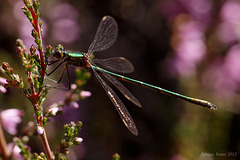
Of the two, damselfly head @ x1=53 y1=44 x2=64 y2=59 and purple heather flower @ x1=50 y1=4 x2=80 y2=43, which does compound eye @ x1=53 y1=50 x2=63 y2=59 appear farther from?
purple heather flower @ x1=50 y1=4 x2=80 y2=43

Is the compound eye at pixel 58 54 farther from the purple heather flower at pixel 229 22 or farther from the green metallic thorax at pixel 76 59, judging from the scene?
the purple heather flower at pixel 229 22

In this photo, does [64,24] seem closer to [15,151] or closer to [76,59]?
[76,59]

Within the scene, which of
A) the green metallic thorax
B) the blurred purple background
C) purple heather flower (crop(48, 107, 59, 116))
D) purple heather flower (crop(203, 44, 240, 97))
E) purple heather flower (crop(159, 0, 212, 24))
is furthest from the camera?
purple heather flower (crop(159, 0, 212, 24))

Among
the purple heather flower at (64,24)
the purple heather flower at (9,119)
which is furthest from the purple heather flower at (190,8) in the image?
the purple heather flower at (9,119)

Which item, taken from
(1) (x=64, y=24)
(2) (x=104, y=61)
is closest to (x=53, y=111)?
(2) (x=104, y=61)

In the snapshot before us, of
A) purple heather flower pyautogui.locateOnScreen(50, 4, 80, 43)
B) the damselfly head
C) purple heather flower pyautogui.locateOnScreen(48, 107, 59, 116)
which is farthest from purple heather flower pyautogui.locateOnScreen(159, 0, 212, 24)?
purple heather flower pyautogui.locateOnScreen(48, 107, 59, 116)

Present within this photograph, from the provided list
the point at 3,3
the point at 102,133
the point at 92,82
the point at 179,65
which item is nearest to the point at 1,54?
the point at 3,3

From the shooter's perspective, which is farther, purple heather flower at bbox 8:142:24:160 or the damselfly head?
the damselfly head

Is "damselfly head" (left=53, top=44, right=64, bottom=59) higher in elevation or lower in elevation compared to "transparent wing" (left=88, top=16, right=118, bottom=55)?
lower
